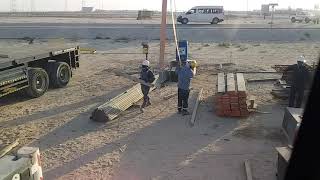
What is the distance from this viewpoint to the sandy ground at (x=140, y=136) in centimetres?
814

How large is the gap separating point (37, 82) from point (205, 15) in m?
40.5

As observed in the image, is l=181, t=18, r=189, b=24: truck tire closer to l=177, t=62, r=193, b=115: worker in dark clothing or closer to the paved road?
the paved road

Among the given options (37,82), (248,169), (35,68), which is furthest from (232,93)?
(35,68)

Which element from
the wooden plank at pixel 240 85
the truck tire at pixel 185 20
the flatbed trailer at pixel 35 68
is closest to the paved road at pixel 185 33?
the truck tire at pixel 185 20

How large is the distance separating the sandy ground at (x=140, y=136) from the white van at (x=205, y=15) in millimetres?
37097

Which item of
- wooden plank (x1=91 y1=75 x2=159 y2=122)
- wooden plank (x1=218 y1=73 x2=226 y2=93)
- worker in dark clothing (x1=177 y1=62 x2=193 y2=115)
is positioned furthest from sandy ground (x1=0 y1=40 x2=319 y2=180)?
wooden plank (x1=218 y1=73 x2=226 y2=93)

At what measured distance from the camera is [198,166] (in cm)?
822

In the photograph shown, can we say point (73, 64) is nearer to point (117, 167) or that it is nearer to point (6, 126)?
point (6, 126)

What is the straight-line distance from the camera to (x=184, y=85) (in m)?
11.8

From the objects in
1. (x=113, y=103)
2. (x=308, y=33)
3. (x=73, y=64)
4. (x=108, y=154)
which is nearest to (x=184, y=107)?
(x=113, y=103)

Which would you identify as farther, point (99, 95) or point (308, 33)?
point (308, 33)

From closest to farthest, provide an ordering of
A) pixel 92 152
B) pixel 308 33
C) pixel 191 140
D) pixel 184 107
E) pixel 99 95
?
pixel 92 152 < pixel 191 140 < pixel 184 107 < pixel 99 95 < pixel 308 33

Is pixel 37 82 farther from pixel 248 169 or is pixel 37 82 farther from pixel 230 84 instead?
pixel 248 169

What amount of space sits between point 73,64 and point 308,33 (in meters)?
27.0
